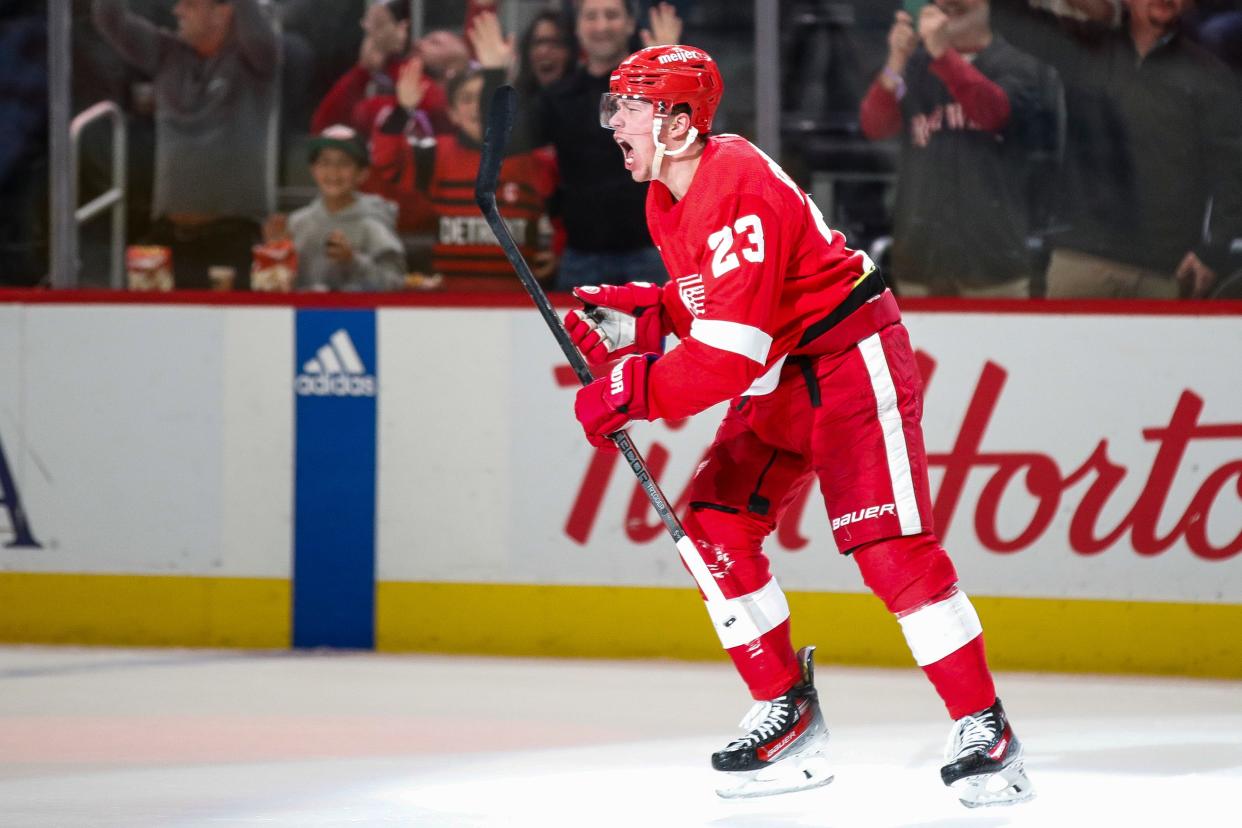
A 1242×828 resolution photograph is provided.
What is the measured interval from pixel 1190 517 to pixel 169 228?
2981 mm

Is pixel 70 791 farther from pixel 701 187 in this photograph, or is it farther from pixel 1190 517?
pixel 1190 517

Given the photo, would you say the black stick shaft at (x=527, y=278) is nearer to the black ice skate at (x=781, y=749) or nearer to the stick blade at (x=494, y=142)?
the stick blade at (x=494, y=142)

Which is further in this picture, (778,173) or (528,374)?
(528,374)

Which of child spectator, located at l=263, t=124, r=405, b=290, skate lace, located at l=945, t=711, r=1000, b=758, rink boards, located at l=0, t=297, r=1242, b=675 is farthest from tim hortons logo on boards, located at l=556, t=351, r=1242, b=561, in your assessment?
skate lace, located at l=945, t=711, r=1000, b=758

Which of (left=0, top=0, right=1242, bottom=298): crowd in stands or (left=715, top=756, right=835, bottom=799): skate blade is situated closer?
(left=715, top=756, right=835, bottom=799): skate blade

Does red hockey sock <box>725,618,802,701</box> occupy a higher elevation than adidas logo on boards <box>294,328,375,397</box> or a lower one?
lower

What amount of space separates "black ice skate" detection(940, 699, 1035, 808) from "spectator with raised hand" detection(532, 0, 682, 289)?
2.17 m

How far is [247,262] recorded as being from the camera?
5.36 meters

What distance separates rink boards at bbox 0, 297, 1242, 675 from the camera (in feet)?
15.5

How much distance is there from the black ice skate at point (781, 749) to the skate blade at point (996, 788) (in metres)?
0.30

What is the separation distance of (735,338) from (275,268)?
8.50 feet

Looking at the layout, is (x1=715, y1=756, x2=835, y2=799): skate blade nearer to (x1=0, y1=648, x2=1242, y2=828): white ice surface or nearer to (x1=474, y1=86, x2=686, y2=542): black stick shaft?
(x1=0, y1=648, x2=1242, y2=828): white ice surface

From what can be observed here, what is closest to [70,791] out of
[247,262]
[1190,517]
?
[247,262]

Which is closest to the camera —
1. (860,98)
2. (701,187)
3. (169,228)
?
(701,187)
